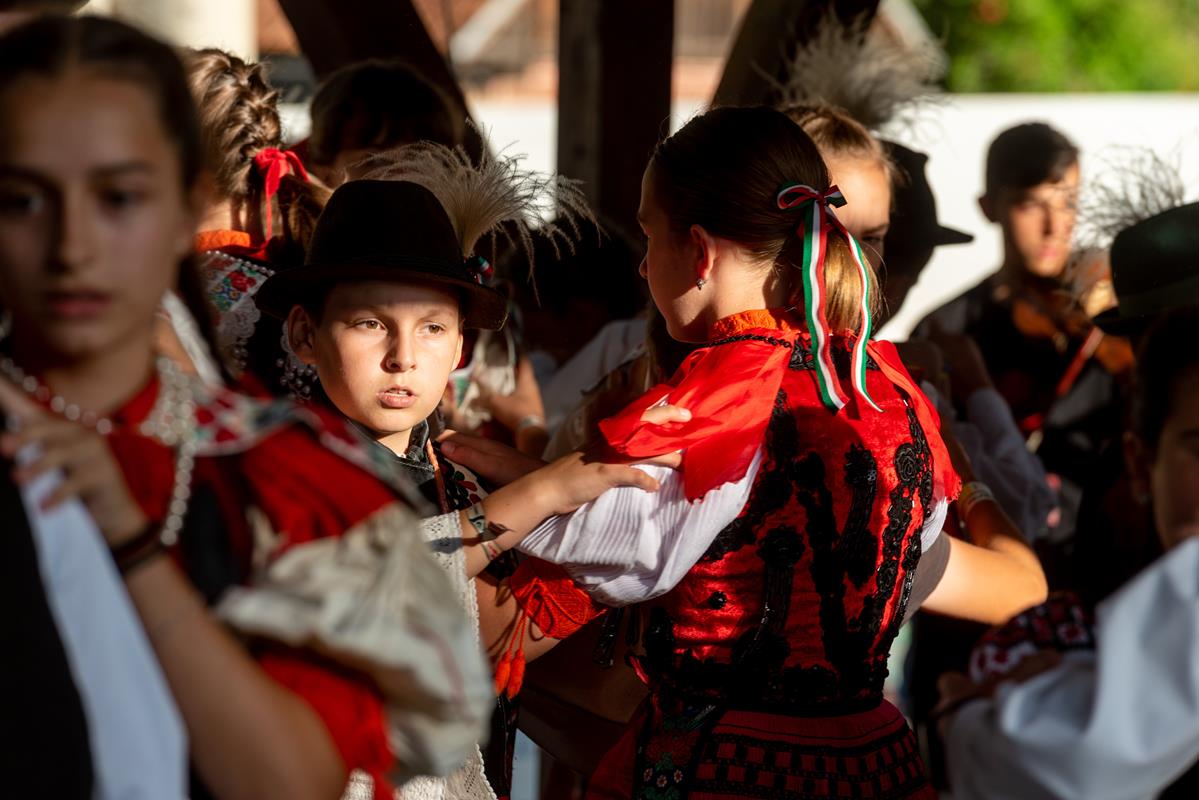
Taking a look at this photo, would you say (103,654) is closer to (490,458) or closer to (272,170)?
(490,458)

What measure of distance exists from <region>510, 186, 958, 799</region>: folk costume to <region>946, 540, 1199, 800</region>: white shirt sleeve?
2.29 ft

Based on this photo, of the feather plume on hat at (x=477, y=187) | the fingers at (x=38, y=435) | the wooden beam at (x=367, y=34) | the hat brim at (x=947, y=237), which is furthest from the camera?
the wooden beam at (x=367, y=34)

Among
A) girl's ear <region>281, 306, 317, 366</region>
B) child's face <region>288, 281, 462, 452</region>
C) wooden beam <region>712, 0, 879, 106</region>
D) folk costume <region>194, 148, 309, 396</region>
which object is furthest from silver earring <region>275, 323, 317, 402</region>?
wooden beam <region>712, 0, 879, 106</region>

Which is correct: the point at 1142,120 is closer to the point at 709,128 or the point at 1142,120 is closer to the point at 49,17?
the point at 709,128

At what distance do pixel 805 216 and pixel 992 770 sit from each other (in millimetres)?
1018

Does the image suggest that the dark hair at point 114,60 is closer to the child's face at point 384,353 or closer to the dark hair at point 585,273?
the child's face at point 384,353

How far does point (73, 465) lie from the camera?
4.38ft

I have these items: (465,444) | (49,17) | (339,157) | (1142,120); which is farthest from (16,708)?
(1142,120)

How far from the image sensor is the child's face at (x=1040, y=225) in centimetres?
455

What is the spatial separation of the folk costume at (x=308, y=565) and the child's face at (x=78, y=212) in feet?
0.26

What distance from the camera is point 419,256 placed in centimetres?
243

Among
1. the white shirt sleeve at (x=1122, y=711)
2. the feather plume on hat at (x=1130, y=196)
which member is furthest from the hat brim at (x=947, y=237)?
the white shirt sleeve at (x=1122, y=711)

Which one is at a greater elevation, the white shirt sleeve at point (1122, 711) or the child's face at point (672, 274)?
the child's face at point (672, 274)

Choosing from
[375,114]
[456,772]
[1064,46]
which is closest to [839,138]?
[375,114]
